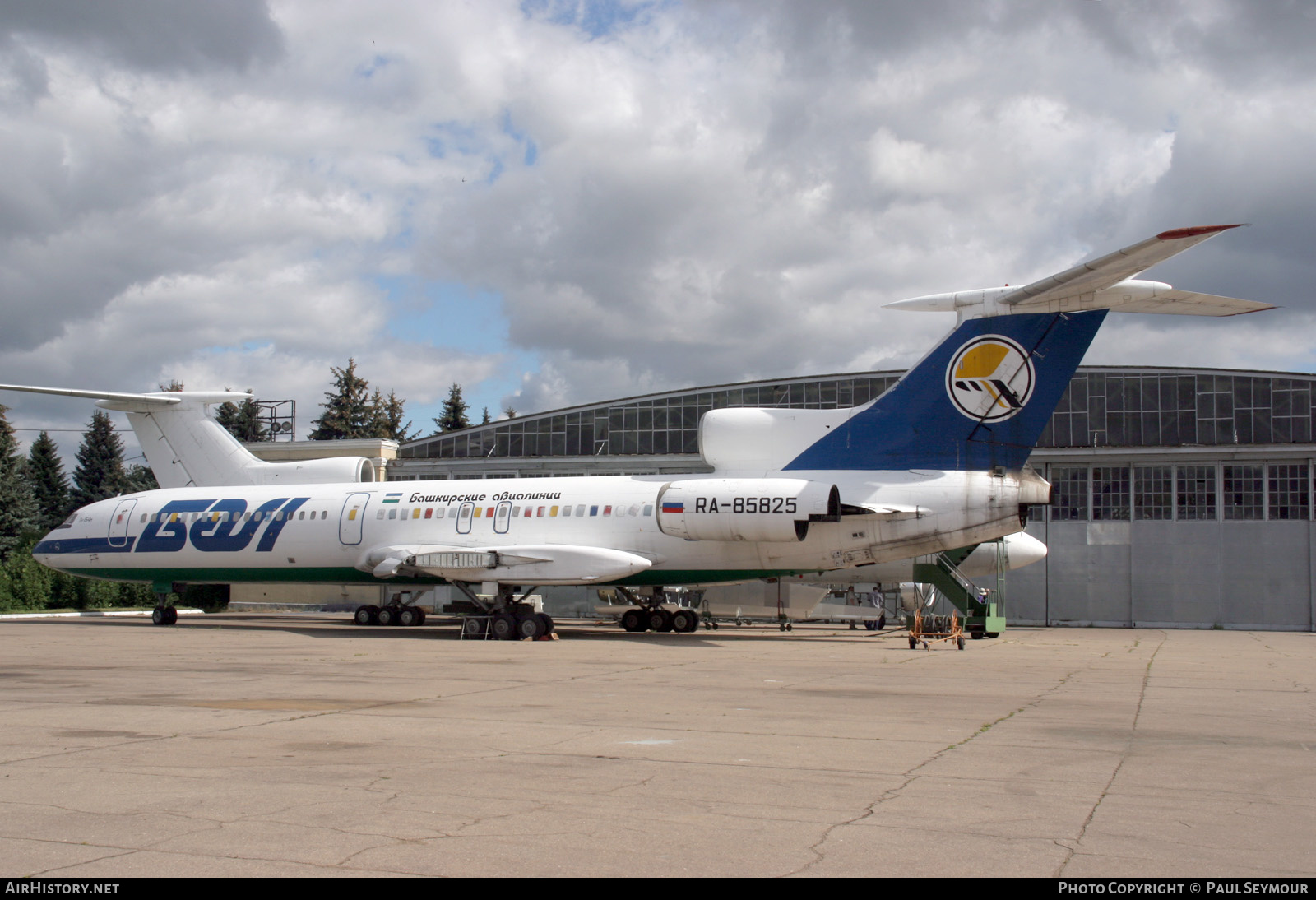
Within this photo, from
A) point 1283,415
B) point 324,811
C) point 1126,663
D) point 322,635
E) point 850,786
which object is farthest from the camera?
point 1283,415

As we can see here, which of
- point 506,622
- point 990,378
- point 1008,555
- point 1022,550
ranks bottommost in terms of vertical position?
point 506,622

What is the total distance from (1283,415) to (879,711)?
30.1 metres

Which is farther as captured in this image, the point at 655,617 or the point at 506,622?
the point at 655,617

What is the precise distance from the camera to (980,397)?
22156 millimetres

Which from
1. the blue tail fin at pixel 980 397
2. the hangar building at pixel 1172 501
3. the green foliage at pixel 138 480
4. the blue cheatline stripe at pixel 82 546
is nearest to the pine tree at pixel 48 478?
the green foliage at pixel 138 480

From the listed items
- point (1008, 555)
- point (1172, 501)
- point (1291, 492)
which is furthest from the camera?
point (1172, 501)

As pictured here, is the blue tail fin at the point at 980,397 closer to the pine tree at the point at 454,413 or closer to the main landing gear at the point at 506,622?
the main landing gear at the point at 506,622

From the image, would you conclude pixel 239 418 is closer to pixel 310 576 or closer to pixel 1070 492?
pixel 310 576

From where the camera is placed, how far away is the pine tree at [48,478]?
7238 centimetres

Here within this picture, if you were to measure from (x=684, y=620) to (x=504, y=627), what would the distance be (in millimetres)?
5717

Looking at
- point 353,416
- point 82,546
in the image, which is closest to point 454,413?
point 353,416

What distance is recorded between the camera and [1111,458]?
37000mm
